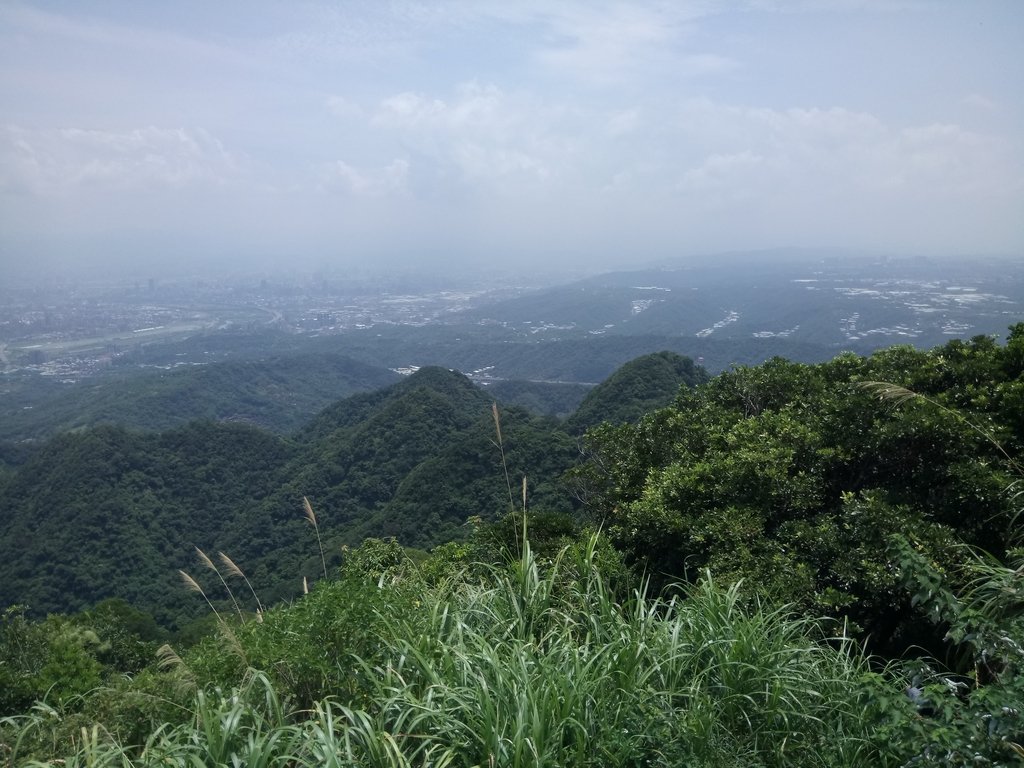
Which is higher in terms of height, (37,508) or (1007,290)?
(1007,290)

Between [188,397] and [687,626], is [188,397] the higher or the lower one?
the lower one

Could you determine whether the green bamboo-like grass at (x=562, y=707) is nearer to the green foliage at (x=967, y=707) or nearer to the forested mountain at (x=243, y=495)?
the green foliage at (x=967, y=707)

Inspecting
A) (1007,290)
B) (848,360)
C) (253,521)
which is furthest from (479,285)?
(848,360)

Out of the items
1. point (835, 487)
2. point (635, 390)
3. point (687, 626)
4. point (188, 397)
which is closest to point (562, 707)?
point (687, 626)

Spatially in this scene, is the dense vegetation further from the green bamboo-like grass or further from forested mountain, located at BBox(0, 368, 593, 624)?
forested mountain, located at BBox(0, 368, 593, 624)

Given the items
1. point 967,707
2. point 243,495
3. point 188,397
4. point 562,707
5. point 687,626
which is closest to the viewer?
point 967,707

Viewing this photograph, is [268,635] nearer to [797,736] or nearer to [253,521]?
[797,736]

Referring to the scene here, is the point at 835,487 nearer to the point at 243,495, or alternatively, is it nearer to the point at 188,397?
the point at 243,495
